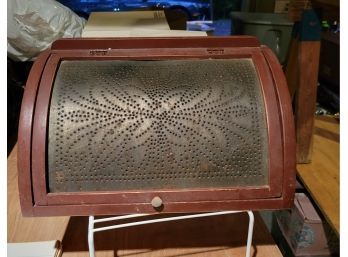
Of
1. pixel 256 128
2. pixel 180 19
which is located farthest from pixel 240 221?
pixel 180 19

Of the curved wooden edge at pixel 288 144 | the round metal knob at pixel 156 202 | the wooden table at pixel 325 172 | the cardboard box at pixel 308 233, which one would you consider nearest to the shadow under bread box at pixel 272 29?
the wooden table at pixel 325 172

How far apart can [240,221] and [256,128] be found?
1.51 feet

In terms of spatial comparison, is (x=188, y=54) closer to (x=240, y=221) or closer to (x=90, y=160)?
(x=90, y=160)

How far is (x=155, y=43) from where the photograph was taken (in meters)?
1.01

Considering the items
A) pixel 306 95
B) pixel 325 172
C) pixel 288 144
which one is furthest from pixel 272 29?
pixel 288 144

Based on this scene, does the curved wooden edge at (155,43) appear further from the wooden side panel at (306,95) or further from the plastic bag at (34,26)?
the plastic bag at (34,26)

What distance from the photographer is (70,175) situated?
85 cm

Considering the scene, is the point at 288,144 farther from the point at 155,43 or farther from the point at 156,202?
the point at 155,43

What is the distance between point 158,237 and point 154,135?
433 millimetres

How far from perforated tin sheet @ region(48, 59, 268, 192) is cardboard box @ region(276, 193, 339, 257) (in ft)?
2.65

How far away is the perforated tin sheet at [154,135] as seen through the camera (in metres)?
0.85

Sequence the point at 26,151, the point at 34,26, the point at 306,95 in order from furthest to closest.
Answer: the point at 34,26
the point at 306,95
the point at 26,151

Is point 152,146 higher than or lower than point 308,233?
higher

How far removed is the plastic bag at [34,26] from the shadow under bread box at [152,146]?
98 cm
